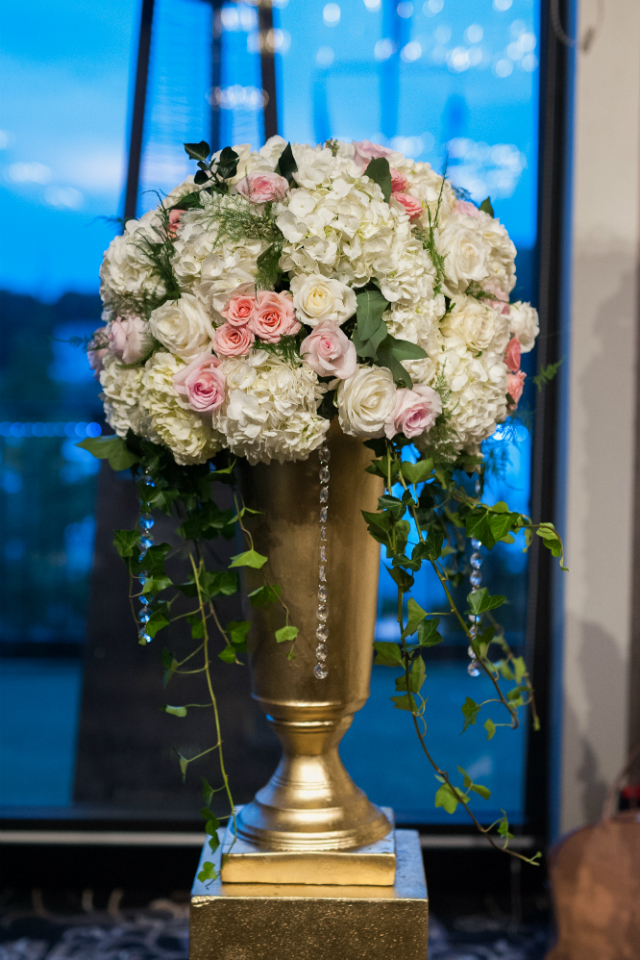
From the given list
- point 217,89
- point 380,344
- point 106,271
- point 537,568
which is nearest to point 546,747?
point 537,568

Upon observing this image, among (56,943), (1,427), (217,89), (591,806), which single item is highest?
(217,89)

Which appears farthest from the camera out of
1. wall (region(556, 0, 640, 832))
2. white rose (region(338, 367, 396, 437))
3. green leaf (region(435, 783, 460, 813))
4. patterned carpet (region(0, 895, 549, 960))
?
wall (region(556, 0, 640, 832))

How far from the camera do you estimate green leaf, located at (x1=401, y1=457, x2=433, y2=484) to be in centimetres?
78

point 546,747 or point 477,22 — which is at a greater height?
point 477,22

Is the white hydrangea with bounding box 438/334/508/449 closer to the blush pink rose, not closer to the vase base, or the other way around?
the blush pink rose

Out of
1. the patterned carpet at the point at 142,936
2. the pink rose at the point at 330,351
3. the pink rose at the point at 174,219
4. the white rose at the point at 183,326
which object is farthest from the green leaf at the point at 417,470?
the patterned carpet at the point at 142,936

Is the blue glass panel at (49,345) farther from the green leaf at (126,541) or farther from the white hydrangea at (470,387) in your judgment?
the white hydrangea at (470,387)

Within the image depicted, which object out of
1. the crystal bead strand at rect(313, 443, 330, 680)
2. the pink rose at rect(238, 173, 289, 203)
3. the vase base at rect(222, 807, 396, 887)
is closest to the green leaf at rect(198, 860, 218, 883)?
the vase base at rect(222, 807, 396, 887)

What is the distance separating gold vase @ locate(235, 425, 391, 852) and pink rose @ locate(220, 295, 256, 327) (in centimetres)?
14

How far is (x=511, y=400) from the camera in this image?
0.89m

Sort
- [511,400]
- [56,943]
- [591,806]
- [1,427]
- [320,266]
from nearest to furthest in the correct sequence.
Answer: [320,266], [511,400], [56,943], [591,806], [1,427]

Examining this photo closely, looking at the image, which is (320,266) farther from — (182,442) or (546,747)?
(546,747)

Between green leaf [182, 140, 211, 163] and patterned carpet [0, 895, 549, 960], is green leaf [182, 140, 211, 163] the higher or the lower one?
the higher one

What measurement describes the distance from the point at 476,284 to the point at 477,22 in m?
1.26
